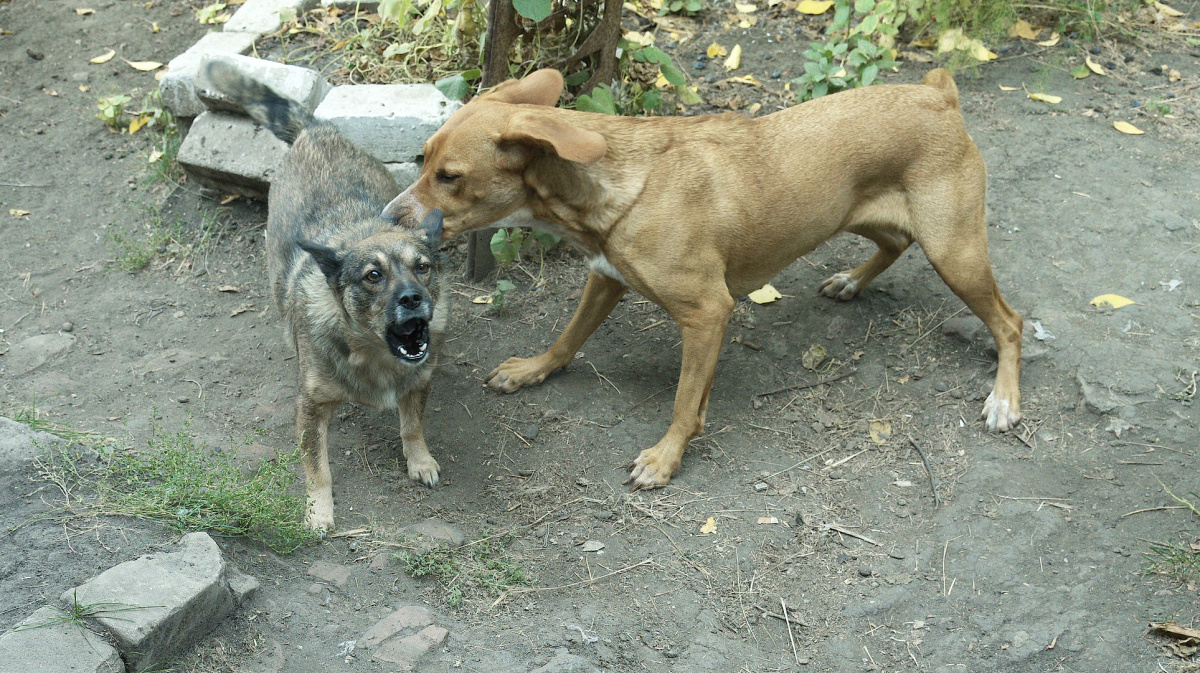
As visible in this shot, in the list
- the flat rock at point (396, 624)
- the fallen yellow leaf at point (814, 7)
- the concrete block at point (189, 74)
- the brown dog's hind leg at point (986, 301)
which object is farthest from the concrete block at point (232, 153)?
the fallen yellow leaf at point (814, 7)

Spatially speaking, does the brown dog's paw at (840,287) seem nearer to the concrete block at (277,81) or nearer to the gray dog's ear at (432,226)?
the gray dog's ear at (432,226)

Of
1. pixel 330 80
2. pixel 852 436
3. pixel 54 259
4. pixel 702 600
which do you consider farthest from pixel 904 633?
pixel 54 259

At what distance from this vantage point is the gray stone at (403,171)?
5652 mm

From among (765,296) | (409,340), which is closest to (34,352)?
(409,340)

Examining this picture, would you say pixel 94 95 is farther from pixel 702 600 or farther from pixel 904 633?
pixel 904 633

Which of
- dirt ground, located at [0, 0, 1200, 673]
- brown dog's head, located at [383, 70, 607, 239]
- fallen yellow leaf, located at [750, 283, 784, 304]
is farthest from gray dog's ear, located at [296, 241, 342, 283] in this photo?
fallen yellow leaf, located at [750, 283, 784, 304]

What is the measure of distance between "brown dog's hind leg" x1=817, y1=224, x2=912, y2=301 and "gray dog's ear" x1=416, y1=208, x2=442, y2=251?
236cm

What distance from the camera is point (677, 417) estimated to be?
4.38 meters

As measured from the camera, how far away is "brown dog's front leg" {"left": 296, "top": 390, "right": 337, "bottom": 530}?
4090 mm

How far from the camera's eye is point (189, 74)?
627 centimetres

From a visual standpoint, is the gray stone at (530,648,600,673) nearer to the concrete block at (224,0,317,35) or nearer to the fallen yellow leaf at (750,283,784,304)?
the fallen yellow leaf at (750,283,784,304)

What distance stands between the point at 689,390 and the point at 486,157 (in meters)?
1.48

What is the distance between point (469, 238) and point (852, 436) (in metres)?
2.68

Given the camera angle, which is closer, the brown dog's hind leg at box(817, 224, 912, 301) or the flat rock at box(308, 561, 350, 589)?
the flat rock at box(308, 561, 350, 589)
